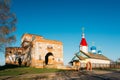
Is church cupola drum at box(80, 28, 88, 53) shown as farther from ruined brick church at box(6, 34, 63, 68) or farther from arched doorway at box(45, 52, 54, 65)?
arched doorway at box(45, 52, 54, 65)

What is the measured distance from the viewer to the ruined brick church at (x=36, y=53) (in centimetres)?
5450

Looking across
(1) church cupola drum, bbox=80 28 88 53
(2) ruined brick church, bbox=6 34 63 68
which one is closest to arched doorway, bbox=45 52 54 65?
(2) ruined brick church, bbox=6 34 63 68

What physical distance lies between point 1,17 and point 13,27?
13.2 ft

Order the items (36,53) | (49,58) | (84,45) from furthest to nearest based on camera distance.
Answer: (84,45), (49,58), (36,53)

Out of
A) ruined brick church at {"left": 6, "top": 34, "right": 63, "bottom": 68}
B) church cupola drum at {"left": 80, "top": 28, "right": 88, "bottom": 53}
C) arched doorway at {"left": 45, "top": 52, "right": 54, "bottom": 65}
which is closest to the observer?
ruined brick church at {"left": 6, "top": 34, "right": 63, "bottom": 68}

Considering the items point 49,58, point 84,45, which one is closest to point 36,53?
point 49,58

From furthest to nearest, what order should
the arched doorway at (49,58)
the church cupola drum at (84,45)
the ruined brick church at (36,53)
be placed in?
the church cupola drum at (84,45)
the arched doorway at (49,58)
the ruined brick church at (36,53)

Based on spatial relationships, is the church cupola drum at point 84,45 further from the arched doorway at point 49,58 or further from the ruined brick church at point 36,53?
the arched doorway at point 49,58

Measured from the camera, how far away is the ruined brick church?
5450 centimetres

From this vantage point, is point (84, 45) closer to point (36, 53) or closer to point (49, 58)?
point (49, 58)

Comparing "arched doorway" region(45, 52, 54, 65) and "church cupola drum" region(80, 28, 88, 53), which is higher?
"church cupola drum" region(80, 28, 88, 53)

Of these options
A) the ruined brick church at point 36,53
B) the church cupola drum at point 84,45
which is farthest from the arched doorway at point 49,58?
the church cupola drum at point 84,45

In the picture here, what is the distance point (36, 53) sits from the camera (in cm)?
5422

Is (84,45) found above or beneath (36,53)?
above
